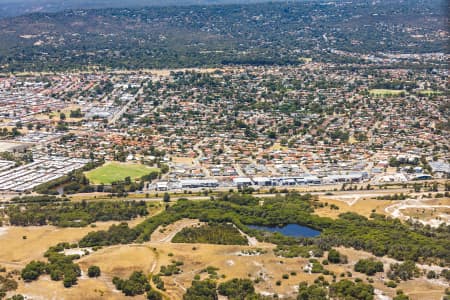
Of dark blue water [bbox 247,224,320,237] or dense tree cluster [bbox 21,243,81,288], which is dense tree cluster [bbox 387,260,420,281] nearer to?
dark blue water [bbox 247,224,320,237]

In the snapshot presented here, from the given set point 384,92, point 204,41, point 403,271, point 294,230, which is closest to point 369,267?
point 403,271

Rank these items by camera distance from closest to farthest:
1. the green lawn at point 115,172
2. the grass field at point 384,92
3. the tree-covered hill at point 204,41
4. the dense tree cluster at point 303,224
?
1. the dense tree cluster at point 303,224
2. the green lawn at point 115,172
3. the grass field at point 384,92
4. the tree-covered hill at point 204,41

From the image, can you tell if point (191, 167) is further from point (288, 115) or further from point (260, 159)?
point (288, 115)

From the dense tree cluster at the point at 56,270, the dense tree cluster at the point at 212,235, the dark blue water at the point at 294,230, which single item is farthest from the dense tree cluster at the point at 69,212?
the dense tree cluster at the point at 56,270

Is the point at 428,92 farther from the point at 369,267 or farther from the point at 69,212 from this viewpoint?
the point at 369,267

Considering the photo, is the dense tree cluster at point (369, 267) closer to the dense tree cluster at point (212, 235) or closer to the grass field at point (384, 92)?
the dense tree cluster at point (212, 235)
